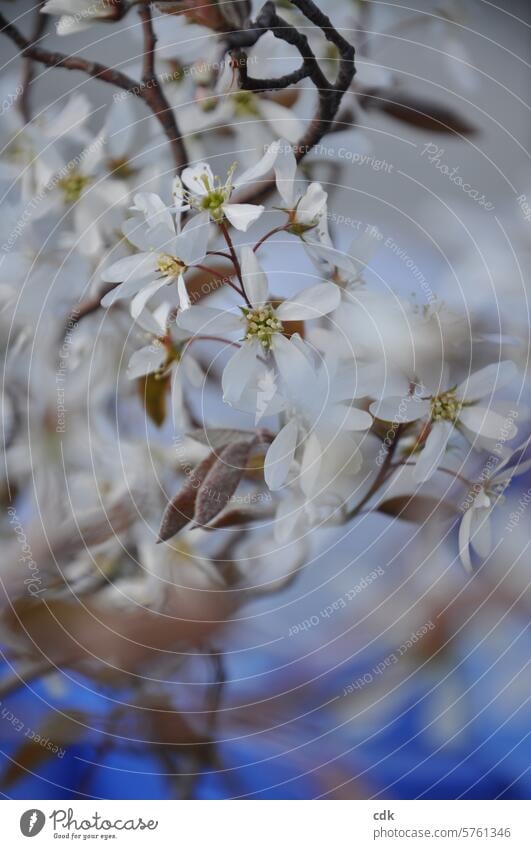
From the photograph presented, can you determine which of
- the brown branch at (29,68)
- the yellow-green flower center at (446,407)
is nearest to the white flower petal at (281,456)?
the yellow-green flower center at (446,407)

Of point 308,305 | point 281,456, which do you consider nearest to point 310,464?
point 281,456

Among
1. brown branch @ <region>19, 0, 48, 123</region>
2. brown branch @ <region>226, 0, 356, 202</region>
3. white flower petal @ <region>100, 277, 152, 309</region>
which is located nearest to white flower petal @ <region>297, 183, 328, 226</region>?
brown branch @ <region>226, 0, 356, 202</region>

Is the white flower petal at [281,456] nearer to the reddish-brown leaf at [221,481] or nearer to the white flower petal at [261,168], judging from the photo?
the reddish-brown leaf at [221,481]

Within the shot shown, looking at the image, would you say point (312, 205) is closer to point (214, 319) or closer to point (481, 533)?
point (214, 319)

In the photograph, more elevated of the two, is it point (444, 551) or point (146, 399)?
point (146, 399)

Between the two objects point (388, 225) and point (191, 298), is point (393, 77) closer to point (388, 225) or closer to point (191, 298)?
point (388, 225)

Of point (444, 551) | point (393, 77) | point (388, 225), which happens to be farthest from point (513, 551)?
point (393, 77)

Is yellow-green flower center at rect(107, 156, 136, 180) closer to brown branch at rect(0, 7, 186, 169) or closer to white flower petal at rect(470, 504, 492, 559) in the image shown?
brown branch at rect(0, 7, 186, 169)
